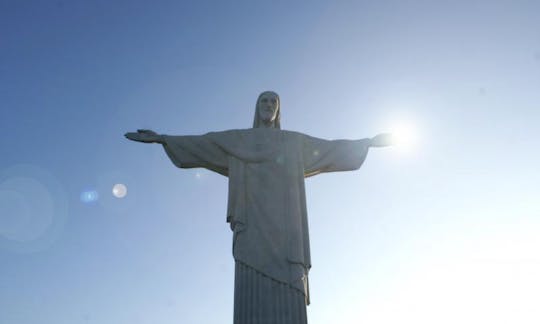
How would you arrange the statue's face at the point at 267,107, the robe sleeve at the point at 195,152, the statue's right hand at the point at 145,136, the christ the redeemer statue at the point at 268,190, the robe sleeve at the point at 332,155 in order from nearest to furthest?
the christ the redeemer statue at the point at 268,190
the statue's right hand at the point at 145,136
the robe sleeve at the point at 195,152
the robe sleeve at the point at 332,155
the statue's face at the point at 267,107

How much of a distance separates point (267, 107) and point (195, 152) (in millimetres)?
1770

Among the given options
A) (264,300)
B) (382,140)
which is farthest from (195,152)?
(382,140)

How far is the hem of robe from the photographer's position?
28.3 feet

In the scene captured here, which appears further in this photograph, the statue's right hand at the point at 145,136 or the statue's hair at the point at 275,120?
the statue's hair at the point at 275,120

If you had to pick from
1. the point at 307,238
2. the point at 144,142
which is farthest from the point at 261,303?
the point at 144,142

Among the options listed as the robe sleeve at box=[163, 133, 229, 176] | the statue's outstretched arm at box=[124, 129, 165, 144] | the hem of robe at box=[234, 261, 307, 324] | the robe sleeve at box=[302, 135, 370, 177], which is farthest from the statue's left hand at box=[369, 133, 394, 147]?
the statue's outstretched arm at box=[124, 129, 165, 144]

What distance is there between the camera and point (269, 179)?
9992 mm

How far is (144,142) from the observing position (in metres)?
10.2

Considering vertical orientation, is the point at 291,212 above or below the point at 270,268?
above

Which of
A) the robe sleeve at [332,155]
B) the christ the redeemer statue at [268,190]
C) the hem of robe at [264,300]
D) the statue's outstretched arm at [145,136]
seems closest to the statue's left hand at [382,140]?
the christ the redeemer statue at [268,190]

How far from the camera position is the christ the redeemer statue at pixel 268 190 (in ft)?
28.9

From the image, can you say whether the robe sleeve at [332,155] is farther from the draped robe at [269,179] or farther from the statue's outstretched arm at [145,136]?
the statue's outstretched arm at [145,136]

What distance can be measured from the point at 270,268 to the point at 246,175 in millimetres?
1932

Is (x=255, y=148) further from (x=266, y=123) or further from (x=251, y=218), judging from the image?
(x=251, y=218)
